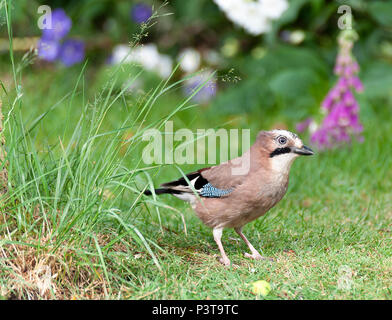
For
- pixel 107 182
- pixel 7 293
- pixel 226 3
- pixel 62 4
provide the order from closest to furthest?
1. pixel 7 293
2. pixel 107 182
3. pixel 226 3
4. pixel 62 4

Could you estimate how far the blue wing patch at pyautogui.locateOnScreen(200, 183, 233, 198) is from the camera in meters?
4.02

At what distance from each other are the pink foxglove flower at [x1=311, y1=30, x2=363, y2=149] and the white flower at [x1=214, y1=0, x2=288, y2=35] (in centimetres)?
93

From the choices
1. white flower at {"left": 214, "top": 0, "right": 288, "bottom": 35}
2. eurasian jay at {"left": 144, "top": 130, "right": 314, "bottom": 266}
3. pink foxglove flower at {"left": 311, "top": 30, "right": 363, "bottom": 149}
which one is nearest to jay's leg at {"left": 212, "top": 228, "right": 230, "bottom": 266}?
eurasian jay at {"left": 144, "top": 130, "right": 314, "bottom": 266}

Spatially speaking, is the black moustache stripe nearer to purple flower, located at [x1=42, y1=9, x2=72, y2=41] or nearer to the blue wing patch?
the blue wing patch

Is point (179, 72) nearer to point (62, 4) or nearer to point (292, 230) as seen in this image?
point (62, 4)

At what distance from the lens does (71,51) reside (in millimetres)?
7801

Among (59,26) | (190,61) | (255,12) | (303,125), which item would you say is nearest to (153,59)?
(190,61)

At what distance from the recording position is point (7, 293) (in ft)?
Result: 10.6

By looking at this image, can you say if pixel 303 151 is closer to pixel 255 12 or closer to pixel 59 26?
pixel 255 12

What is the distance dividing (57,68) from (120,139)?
463cm

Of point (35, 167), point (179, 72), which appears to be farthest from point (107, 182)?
point (179, 72)

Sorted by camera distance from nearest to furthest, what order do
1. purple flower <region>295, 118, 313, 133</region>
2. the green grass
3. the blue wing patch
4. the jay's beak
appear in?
the green grass
the jay's beak
the blue wing patch
purple flower <region>295, 118, 313, 133</region>

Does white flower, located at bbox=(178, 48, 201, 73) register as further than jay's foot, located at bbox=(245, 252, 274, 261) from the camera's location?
Yes

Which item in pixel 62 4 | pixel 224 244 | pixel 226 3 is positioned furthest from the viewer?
pixel 62 4
